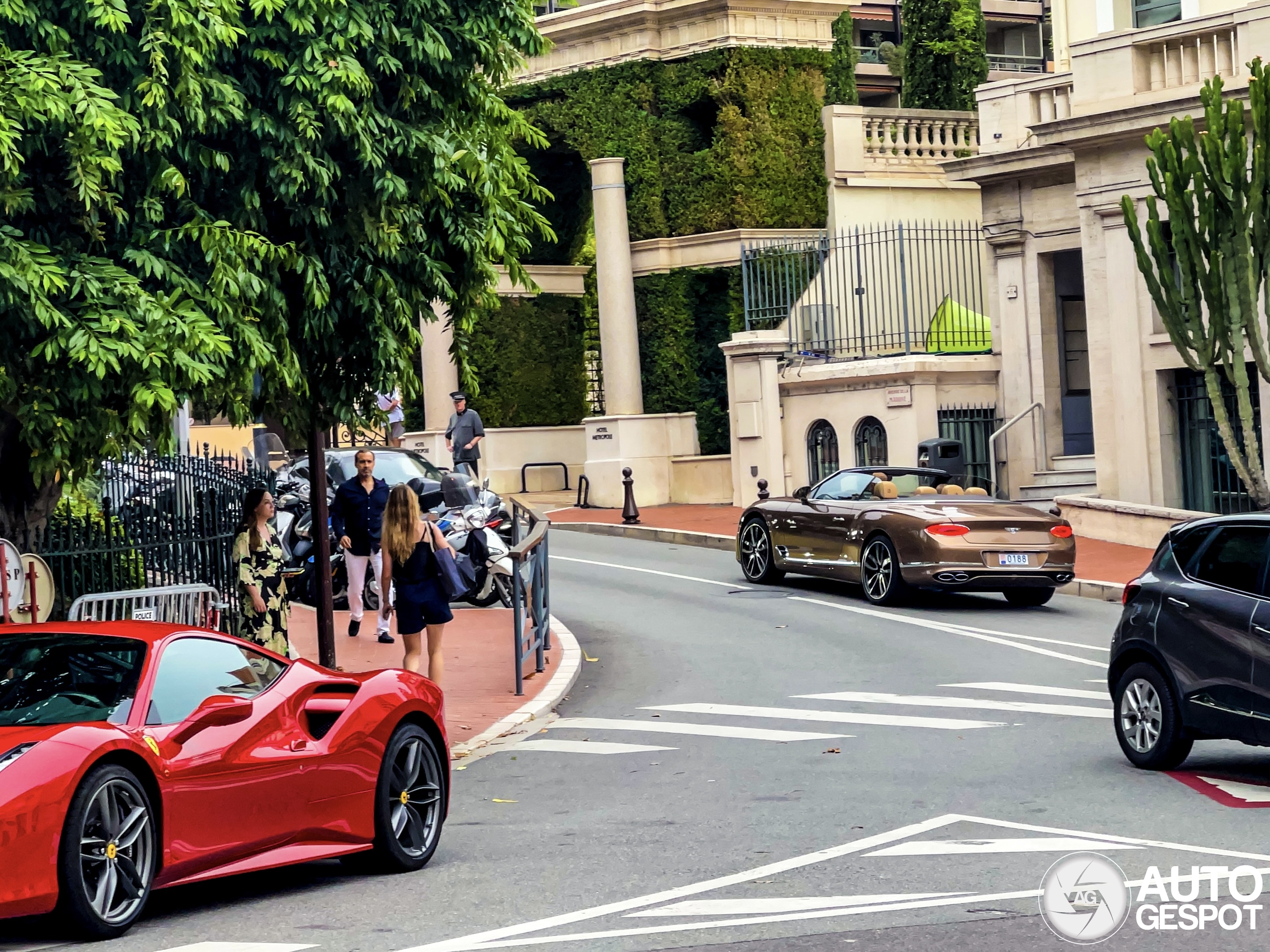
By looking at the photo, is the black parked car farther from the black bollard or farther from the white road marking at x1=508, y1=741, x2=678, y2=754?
the black bollard

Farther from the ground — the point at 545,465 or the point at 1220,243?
the point at 1220,243

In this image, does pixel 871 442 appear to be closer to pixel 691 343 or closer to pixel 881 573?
pixel 691 343

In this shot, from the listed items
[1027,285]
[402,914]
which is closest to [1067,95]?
[1027,285]

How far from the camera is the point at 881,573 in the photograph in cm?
2058

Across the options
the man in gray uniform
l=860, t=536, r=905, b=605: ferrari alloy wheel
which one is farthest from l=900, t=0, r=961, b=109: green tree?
l=860, t=536, r=905, b=605: ferrari alloy wheel

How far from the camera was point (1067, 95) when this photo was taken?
2980 centimetres

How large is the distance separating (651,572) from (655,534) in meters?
5.18

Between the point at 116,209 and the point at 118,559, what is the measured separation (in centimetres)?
433

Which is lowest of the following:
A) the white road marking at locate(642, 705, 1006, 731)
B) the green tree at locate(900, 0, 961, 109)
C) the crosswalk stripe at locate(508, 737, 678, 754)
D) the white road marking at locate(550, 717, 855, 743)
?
the white road marking at locate(642, 705, 1006, 731)

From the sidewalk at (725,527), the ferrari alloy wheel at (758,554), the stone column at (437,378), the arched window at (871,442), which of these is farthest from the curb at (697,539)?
the stone column at (437,378)

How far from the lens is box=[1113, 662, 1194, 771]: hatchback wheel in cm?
1063

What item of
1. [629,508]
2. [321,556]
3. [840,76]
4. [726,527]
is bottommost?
[726,527]

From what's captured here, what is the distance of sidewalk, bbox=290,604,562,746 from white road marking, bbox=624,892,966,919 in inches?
218

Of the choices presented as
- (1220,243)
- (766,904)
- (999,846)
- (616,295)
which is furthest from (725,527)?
(766,904)
